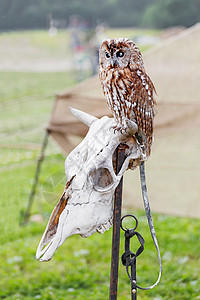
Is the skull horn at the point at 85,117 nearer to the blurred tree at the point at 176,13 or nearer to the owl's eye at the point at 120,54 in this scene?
the owl's eye at the point at 120,54

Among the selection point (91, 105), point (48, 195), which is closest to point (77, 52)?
point (91, 105)

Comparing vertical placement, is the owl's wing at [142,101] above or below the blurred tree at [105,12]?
below

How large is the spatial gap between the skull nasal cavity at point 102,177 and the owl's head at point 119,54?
295 millimetres

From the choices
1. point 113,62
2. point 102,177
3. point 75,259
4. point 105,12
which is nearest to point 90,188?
point 102,177

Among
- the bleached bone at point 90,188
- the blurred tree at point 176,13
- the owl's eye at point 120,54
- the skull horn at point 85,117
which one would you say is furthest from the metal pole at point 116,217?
the blurred tree at point 176,13

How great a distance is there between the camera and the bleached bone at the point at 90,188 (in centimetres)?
118

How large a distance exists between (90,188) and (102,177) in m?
0.07

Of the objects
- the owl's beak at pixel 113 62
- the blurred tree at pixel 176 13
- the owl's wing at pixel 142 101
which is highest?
the blurred tree at pixel 176 13

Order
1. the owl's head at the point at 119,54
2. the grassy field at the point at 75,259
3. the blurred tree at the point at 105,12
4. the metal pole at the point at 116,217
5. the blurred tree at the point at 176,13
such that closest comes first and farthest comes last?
the owl's head at the point at 119,54
the metal pole at the point at 116,217
the grassy field at the point at 75,259
the blurred tree at the point at 105,12
the blurred tree at the point at 176,13

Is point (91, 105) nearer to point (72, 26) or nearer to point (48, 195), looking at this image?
point (48, 195)

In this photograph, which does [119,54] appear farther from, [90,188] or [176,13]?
[176,13]

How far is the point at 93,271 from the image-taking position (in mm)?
2520

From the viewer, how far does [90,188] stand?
1200 millimetres

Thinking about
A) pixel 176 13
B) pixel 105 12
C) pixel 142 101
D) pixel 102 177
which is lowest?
pixel 102 177
